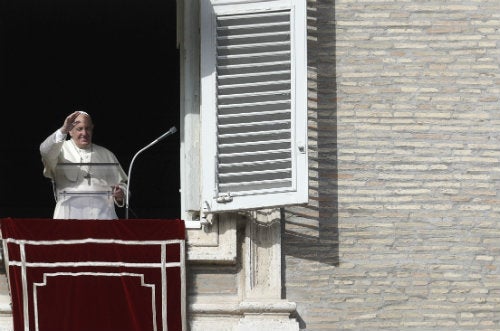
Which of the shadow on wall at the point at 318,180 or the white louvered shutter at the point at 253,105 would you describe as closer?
the white louvered shutter at the point at 253,105

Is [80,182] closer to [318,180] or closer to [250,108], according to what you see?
[250,108]

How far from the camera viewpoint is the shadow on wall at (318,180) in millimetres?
11664

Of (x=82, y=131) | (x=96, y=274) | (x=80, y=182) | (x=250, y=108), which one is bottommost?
Answer: (x=96, y=274)

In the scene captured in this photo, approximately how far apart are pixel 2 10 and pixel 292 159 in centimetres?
421

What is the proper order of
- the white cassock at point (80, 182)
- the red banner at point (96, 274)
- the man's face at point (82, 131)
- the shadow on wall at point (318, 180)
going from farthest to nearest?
the man's face at point (82, 131) → the white cassock at point (80, 182) → the shadow on wall at point (318, 180) → the red banner at point (96, 274)

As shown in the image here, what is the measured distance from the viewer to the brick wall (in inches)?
460

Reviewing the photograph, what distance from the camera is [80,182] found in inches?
469

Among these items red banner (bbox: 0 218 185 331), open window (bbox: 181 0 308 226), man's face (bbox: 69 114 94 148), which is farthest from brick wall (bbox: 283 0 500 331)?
man's face (bbox: 69 114 94 148)

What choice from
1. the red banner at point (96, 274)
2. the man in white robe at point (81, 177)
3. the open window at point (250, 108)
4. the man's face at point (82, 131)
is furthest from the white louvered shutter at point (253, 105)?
the man's face at point (82, 131)

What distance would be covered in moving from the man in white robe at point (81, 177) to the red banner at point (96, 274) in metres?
0.44

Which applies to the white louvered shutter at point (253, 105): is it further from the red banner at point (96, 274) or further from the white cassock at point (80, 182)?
the white cassock at point (80, 182)

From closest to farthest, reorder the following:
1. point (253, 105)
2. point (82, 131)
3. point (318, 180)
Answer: point (253, 105)
point (318, 180)
point (82, 131)

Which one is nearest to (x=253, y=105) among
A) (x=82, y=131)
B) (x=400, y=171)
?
(x=400, y=171)

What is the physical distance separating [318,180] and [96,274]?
1607 mm
